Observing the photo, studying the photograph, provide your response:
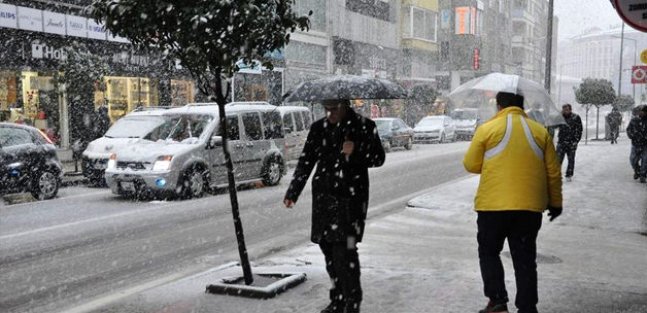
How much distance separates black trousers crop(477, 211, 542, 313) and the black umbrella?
1343mm

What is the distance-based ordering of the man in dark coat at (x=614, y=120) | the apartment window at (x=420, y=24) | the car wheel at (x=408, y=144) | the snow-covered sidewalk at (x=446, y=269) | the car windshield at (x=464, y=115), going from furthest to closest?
1. the apartment window at (x=420, y=24)
2. the car windshield at (x=464, y=115)
3. the man in dark coat at (x=614, y=120)
4. the car wheel at (x=408, y=144)
5. the snow-covered sidewalk at (x=446, y=269)

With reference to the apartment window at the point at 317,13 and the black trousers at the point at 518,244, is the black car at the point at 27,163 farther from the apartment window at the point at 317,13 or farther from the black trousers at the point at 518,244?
the apartment window at the point at 317,13

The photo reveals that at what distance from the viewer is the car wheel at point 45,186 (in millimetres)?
13406

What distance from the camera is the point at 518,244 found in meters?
4.91

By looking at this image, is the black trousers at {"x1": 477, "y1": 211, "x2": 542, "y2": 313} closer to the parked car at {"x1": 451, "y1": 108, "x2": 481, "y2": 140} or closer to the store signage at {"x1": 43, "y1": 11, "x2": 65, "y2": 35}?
the store signage at {"x1": 43, "y1": 11, "x2": 65, "y2": 35}

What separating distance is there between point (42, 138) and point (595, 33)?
16505cm

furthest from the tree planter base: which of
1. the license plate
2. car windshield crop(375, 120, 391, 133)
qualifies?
car windshield crop(375, 120, 391, 133)

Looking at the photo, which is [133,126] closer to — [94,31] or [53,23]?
[53,23]

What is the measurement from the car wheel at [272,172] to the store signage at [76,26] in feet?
36.0

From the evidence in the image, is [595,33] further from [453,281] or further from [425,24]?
[453,281]

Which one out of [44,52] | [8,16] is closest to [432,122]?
[44,52]

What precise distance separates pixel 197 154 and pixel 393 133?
17.0m

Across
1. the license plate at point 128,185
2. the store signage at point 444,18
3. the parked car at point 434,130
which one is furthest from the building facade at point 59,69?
the store signage at point 444,18

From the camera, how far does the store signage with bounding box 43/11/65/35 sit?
71.9 feet
